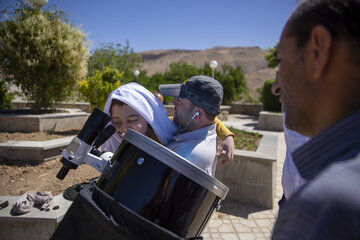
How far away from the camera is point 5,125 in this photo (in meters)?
6.08

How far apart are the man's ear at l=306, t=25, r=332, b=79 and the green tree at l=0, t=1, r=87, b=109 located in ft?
23.9

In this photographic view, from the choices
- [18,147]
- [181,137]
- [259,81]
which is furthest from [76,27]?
[259,81]

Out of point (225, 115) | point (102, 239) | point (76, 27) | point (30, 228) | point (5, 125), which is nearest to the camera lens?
point (102, 239)

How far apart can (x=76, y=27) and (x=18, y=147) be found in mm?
4582

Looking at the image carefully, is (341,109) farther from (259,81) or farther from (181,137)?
(259,81)

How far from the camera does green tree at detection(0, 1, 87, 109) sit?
6.42 m

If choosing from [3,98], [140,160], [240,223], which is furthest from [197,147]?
[3,98]

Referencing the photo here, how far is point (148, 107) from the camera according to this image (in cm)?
163

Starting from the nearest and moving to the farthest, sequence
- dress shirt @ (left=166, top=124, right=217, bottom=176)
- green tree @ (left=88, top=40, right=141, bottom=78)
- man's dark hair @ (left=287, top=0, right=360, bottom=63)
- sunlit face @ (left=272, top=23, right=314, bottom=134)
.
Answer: man's dark hair @ (left=287, top=0, right=360, bottom=63) → sunlit face @ (left=272, top=23, right=314, bottom=134) → dress shirt @ (left=166, top=124, right=217, bottom=176) → green tree @ (left=88, top=40, right=141, bottom=78)

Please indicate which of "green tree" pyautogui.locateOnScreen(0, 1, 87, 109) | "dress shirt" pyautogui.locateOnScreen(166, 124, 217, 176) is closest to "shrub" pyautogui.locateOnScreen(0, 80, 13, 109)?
"green tree" pyautogui.locateOnScreen(0, 1, 87, 109)

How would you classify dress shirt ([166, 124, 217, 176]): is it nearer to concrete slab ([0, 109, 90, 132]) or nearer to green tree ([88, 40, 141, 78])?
concrete slab ([0, 109, 90, 132])

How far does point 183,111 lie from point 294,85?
1.06m

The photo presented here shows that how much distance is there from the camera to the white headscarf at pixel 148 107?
158cm

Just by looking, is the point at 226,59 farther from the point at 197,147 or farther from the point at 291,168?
the point at 197,147
